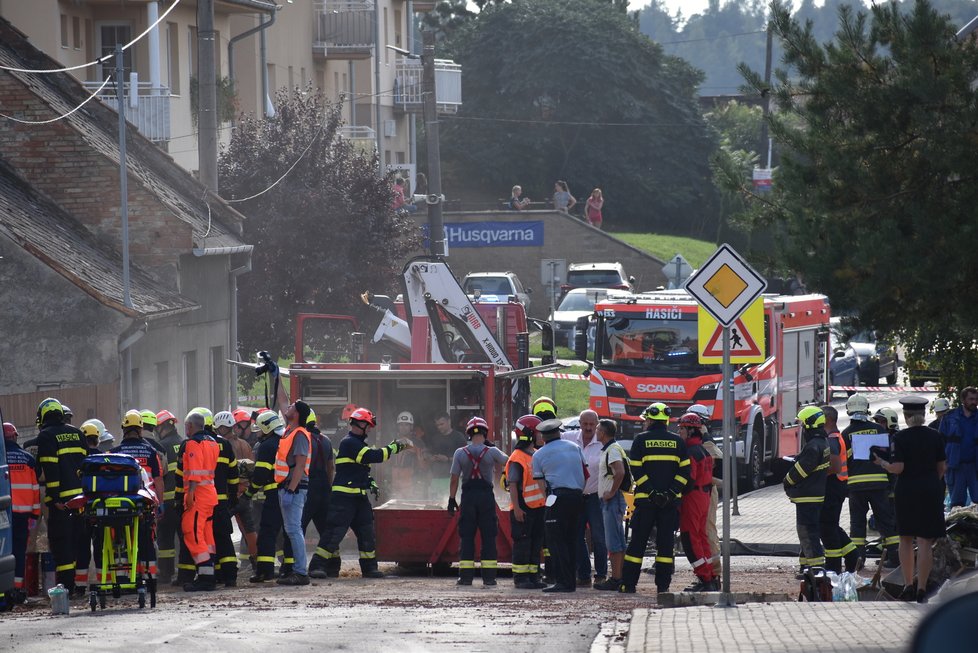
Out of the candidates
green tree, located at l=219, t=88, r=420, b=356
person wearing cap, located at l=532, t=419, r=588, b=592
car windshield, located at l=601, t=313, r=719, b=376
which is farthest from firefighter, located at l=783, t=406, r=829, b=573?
green tree, located at l=219, t=88, r=420, b=356

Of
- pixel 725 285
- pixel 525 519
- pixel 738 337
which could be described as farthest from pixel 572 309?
pixel 725 285

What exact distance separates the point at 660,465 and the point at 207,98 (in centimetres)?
1144

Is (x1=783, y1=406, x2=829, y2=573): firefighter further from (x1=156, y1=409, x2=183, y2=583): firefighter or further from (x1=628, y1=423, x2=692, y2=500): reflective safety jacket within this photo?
(x1=156, y1=409, x2=183, y2=583): firefighter

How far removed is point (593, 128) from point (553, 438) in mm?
56812

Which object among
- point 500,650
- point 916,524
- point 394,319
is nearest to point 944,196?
point 916,524

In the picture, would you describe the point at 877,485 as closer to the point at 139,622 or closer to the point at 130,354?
the point at 139,622

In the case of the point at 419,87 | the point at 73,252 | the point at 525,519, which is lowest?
the point at 525,519

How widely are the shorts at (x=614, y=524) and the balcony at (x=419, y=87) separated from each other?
1657 inches

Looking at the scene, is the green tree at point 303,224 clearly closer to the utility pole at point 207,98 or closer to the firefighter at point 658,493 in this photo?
the utility pole at point 207,98

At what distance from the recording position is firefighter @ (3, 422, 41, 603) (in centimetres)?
1335

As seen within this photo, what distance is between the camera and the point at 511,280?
150 ft

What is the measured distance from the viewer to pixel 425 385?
19.8 metres

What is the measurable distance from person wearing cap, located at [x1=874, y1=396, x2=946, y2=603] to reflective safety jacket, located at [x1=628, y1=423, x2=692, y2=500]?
184cm

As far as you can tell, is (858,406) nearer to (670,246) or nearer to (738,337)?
(738,337)
